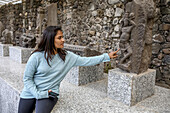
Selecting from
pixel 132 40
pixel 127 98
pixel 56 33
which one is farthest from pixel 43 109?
pixel 132 40

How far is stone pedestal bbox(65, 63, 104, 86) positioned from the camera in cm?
269

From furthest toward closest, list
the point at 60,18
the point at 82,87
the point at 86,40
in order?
1. the point at 60,18
2. the point at 86,40
3. the point at 82,87

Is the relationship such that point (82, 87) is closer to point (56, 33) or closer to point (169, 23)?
point (56, 33)

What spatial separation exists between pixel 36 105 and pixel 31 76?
309 millimetres

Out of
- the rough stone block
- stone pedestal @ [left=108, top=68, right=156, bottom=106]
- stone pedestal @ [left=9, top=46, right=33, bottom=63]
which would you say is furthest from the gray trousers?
stone pedestal @ [left=9, top=46, right=33, bottom=63]

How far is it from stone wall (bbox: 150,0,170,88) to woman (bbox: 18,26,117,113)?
2.79 m

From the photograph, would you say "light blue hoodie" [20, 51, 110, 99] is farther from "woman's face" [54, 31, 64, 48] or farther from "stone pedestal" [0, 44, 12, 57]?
→ "stone pedestal" [0, 44, 12, 57]

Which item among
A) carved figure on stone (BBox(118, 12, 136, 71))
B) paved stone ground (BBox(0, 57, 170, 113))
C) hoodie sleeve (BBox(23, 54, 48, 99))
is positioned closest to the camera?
hoodie sleeve (BBox(23, 54, 48, 99))

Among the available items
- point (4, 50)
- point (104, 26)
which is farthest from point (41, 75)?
point (4, 50)

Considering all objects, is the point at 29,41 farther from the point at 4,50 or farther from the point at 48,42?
the point at 48,42

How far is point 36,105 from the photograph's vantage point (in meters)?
1.64

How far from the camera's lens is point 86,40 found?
578 centimetres

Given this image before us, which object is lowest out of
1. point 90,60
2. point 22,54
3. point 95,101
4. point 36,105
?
point 95,101

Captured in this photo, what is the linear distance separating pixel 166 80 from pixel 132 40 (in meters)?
2.24
